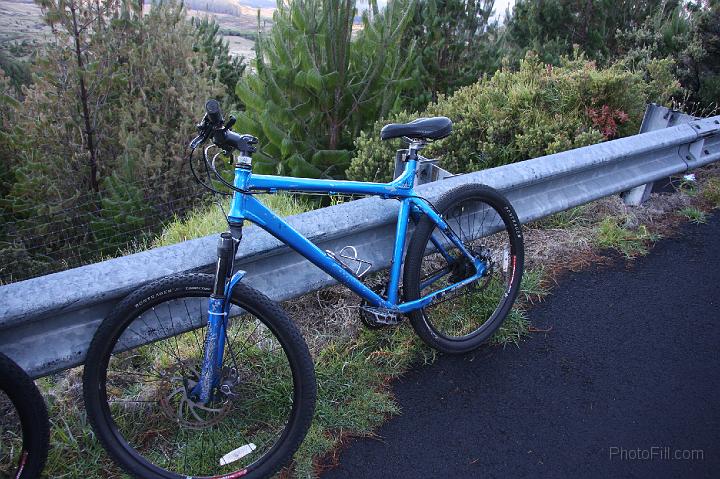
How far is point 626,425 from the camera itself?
9.59ft

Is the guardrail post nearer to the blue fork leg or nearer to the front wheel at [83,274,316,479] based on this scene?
the front wheel at [83,274,316,479]

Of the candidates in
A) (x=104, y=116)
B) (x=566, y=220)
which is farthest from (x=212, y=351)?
(x=104, y=116)

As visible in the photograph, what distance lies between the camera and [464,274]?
376 centimetres

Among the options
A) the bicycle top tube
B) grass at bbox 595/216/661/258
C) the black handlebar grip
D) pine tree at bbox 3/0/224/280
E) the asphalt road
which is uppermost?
the black handlebar grip

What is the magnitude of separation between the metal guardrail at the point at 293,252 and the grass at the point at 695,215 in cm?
38

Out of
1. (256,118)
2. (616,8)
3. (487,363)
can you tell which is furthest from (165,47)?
(487,363)

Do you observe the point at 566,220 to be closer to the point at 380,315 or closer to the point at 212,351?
the point at 380,315

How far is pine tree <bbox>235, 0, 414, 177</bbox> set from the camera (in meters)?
6.57

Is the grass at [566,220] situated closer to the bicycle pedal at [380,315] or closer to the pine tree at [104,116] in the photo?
the bicycle pedal at [380,315]

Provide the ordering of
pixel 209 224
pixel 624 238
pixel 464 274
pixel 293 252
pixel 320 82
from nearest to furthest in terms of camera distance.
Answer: pixel 293 252 < pixel 464 274 < pixel 624 238 < pixel 209 224 < pixel 320 82

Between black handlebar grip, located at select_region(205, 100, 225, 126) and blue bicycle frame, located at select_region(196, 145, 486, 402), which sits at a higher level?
black handlebar grip, located at select_region(205, 100, 225, 126)

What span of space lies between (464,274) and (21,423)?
247 centimetres

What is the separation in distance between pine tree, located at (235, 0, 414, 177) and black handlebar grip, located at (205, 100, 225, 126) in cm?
402

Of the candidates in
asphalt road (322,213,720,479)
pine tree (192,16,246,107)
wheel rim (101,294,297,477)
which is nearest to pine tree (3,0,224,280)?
pine tree (192,16,246,107)
